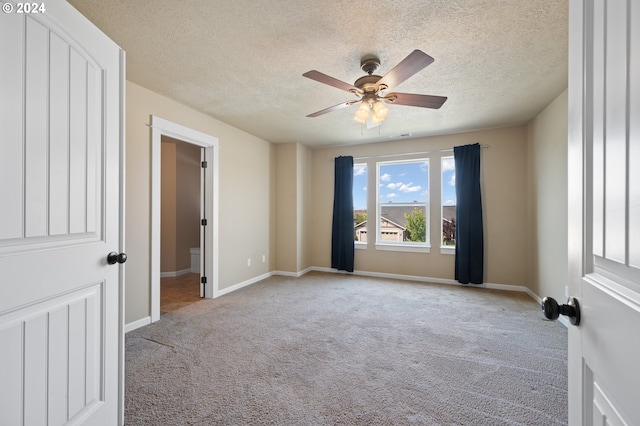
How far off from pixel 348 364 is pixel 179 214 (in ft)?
14.9

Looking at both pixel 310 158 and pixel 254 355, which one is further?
pixel 310 158

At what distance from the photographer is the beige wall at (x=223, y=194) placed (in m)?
2.85

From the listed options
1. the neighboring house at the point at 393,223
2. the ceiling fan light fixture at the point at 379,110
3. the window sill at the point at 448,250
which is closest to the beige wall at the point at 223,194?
the neighboring house at the point at 393,223

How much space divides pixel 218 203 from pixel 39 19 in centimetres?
298

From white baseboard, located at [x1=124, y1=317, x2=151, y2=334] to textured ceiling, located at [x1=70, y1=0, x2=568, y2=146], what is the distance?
8.09 ft

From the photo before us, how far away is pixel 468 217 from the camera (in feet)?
14.4

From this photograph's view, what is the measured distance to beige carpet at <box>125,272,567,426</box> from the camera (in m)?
1.66

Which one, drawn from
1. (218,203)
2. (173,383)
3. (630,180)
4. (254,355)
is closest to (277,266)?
(218,203)

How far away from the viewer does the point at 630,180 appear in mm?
490

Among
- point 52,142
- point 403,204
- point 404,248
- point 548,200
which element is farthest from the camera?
point 403,204

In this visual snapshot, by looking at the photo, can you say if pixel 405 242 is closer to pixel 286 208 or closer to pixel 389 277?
pixel 389 277

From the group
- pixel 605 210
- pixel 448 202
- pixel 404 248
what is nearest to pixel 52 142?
pixel 605 210

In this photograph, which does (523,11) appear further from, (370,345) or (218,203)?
(218,203)

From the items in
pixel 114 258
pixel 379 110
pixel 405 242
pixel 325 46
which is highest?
pixel 325 46
